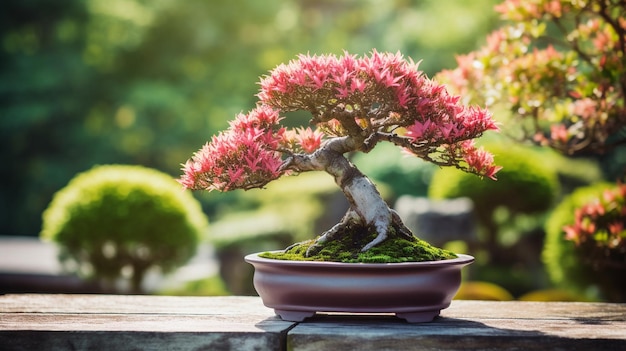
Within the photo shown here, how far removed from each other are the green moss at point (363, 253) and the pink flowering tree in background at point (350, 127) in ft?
0.09

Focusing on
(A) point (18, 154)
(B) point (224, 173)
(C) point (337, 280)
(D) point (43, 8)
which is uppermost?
(D) point (43, 8)

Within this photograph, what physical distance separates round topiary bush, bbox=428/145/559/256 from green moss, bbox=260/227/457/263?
6.01 metres

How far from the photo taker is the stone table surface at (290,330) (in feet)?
6.34

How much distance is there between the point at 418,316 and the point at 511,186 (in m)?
6.39

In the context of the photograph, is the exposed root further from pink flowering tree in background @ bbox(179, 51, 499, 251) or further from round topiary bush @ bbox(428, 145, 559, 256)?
round topiary bush @ bbox(428, 145, 559, 256)

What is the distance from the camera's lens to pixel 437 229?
7426mm

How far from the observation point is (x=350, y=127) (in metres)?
2.39

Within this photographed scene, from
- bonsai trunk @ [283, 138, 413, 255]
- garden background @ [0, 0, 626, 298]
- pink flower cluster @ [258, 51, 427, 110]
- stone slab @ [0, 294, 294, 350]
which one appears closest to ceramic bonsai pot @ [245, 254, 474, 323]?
stone slab @ [0, 294, 294, 350]

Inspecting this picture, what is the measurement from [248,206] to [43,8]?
6.07 metres

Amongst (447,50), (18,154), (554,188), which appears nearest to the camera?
(554,188)

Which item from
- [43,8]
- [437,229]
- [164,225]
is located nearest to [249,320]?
[164,225]

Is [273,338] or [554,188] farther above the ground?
[554,188]

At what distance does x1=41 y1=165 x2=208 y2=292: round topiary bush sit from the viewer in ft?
22.6

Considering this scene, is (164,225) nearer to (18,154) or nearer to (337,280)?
(337,280)
